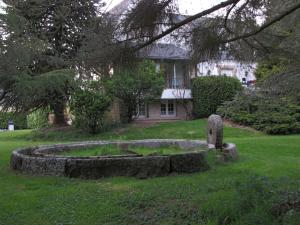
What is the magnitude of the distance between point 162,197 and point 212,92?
2093 centimetres

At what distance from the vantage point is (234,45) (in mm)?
7906

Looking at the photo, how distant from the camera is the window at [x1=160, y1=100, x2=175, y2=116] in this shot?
31.9 m

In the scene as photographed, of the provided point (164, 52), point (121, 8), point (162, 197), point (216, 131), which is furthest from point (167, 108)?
point (121, 8)

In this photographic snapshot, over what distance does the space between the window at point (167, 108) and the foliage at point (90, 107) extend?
895cm

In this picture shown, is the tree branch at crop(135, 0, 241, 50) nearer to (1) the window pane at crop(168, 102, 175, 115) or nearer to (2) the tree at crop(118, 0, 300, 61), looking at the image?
(2) the tree at crop(118, 0, 300, 61)

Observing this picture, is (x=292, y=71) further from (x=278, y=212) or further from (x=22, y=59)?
(x=22, y=59)

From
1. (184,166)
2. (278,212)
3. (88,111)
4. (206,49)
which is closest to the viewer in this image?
(278,212)

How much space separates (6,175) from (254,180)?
595 centimetres

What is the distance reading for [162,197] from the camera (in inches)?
309

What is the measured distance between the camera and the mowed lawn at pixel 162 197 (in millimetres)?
6293

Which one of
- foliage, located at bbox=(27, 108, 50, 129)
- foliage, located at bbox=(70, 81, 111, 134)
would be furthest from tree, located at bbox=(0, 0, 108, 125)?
foliage, located at bbox=(27, 108, 50, 129)

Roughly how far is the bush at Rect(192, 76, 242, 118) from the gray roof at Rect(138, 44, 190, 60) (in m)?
20.1

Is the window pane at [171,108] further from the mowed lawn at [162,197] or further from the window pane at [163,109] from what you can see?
the mowed lawn at [162,197]

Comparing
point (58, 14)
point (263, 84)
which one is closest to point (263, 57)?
point (58, 14)
